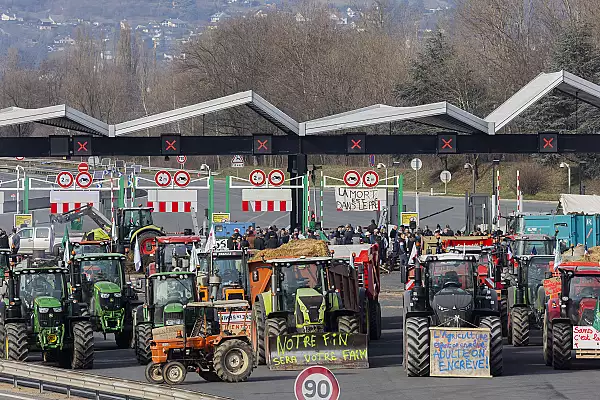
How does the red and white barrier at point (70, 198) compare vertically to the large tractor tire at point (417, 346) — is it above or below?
above

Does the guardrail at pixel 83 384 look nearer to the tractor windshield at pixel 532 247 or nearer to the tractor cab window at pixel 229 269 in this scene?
the tractor cab window at pixel 229 269

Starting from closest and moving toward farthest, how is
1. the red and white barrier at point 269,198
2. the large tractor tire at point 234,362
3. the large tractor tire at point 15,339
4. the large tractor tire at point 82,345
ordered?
the large tractor tire at point 234,362, the large tractor tire at point 15,339, the large tractor tire at point 82,345, the red and white barrier at point 269,198

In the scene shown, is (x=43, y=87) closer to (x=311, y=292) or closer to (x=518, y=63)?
(x=518, y=63)

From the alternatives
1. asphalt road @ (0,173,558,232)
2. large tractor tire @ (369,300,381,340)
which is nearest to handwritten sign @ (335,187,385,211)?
asphalt road @ (0,173,558,232)

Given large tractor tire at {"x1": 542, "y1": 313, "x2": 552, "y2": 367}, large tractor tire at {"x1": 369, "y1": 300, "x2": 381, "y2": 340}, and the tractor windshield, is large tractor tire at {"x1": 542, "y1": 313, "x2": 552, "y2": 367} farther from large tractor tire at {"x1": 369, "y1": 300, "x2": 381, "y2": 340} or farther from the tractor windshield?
the tractor windshield

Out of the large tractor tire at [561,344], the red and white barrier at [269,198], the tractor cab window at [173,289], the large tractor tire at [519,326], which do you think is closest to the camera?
the large tractor tire at [561,344]

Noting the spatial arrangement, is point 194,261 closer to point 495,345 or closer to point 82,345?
point 82,345

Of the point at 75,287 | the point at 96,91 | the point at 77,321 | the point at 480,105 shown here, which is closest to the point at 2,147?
the point at 75,287

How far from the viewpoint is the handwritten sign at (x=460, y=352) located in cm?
2122

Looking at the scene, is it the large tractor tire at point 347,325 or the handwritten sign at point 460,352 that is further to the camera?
the large tractor tire at point 347,325

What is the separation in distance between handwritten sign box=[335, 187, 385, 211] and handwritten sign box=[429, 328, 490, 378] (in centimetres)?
2382

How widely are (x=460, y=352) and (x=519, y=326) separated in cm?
448

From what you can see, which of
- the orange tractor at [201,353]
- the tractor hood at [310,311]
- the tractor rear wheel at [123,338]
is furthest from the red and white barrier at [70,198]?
the orange tractor at [201,353]

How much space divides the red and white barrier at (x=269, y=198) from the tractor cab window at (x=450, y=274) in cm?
2093
